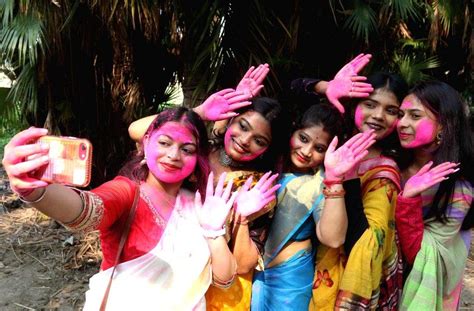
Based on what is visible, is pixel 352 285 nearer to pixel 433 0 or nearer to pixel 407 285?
pixel 407 285

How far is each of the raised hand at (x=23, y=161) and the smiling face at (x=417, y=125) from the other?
55.6 inches

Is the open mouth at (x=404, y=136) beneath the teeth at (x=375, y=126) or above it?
beneath

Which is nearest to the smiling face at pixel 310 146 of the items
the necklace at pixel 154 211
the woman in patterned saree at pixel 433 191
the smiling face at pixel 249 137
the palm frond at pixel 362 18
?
the smiling face at pixel 249 137

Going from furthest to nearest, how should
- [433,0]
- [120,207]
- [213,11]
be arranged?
[433,0]
[213,11]
[120,207]

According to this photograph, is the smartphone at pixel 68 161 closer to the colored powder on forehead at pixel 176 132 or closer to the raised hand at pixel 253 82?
the colored powder on forehead at pixel 176 132

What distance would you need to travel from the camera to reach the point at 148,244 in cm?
155

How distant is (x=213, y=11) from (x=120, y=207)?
6.80 feet

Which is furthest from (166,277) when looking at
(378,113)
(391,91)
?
(391,91)

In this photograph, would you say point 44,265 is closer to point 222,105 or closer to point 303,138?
point 222,105

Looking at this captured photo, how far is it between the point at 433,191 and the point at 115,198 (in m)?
1.32

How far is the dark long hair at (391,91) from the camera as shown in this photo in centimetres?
200

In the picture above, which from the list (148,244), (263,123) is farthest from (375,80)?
(148,244)

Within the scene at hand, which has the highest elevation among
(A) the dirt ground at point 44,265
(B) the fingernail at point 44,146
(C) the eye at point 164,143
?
(B) the fingernail at point 44,146

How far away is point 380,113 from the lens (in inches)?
77.5
